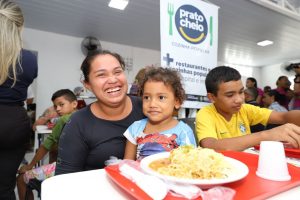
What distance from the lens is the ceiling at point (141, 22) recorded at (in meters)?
4.80

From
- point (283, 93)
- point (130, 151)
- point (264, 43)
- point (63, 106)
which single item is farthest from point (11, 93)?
point (264, 43)

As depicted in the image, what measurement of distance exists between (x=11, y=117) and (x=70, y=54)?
5698 mm

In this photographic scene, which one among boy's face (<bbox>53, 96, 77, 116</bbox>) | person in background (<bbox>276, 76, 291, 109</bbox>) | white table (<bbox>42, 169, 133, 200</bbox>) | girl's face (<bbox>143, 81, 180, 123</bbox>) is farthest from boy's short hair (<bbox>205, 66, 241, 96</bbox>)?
person in background (<bbox>276, 76, 291, 109</bbox>)

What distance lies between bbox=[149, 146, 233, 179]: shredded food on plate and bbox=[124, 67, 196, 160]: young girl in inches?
16.0

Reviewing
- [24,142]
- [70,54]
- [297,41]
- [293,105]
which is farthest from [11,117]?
[297,41]

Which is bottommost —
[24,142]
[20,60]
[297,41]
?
[24,142]

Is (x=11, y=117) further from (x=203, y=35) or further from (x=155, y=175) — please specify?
(x=203, y=35)

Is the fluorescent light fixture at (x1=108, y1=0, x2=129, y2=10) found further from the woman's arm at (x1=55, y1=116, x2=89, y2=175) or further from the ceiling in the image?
the woman's arm at (x1=55, y1=116, x2=89, y2=175)

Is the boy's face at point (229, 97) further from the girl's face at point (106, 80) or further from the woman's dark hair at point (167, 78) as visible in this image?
the girl's face at point (106, 80)

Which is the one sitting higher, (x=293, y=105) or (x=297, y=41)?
(x=297, y=41)

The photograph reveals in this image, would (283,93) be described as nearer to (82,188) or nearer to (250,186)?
(250,186)

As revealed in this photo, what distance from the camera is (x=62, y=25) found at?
19.2 feet

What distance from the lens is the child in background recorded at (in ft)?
6.46

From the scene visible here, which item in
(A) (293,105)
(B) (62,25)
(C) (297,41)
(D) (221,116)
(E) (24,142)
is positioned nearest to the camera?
(E) (24,142)
